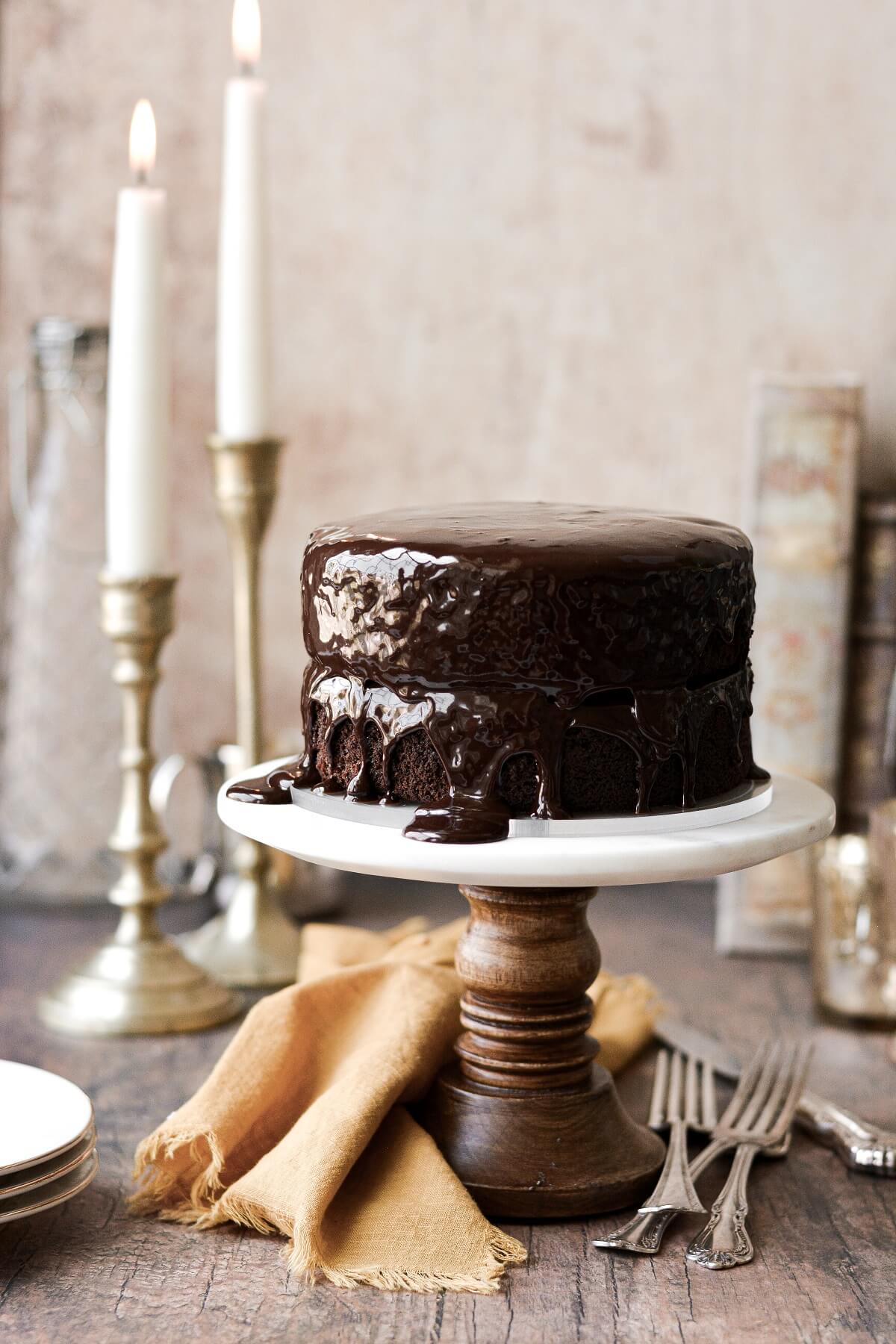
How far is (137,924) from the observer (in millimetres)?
1371

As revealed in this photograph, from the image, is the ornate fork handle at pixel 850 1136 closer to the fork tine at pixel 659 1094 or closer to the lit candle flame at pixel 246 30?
the fork tine at pixel 659 1094

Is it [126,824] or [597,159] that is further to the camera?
[597,159]

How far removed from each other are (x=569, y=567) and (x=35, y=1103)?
49 cm

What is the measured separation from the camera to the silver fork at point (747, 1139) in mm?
932

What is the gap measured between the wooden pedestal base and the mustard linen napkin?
0.03 metres

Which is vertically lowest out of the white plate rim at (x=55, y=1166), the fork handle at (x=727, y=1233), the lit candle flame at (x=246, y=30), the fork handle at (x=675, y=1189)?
the fork handle at (x=727, y=1233)

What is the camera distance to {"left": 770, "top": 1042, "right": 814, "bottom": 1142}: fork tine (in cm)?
110

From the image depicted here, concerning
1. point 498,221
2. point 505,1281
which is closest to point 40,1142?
point 505,1281

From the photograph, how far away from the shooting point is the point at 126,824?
4.47ft

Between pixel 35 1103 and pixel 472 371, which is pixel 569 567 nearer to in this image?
pixel 35 1103

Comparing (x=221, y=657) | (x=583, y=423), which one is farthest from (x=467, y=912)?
(x=583, y=423)

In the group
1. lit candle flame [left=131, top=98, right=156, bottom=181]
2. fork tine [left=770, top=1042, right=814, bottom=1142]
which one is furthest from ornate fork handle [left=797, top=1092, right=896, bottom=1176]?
lit candle flame [left=131, top=98, right=156, bottom=181]

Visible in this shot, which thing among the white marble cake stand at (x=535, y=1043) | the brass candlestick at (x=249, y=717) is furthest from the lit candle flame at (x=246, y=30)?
the white marble cake stand at (x=535, y=1043)

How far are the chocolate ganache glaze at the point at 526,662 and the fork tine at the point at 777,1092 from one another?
10.9 inches
